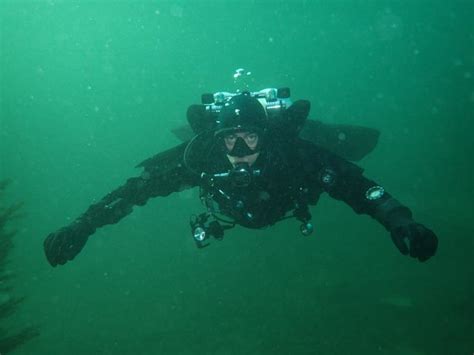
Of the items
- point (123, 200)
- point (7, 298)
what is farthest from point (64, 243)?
point (7, 298)

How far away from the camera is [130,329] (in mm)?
12758

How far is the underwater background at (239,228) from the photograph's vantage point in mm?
11766

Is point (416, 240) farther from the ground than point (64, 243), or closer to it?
closer to it

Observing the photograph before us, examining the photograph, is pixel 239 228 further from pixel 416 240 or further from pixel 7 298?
pixel 416 240

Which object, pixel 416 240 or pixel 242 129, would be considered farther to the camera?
pixel 242 129

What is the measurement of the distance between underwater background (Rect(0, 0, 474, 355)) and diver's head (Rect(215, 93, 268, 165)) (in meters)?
6.67

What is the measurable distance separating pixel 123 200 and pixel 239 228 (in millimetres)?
18801

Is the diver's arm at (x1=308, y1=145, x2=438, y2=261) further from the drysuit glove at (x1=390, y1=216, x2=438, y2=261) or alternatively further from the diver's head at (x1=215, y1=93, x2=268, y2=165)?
the diver's head at (x1=215, y1=93, x2=268, y2=165)

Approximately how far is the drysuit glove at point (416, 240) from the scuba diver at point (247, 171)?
2.18 feet

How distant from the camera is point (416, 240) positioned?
313 cm

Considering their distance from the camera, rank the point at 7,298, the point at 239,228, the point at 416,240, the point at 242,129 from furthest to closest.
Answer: the point at 239,228, the point at 7,298, the point at 242,129, the point at 416,240

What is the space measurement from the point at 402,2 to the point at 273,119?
99.9 m

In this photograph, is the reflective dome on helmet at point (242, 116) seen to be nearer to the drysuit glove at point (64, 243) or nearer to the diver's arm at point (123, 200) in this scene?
the diver's arm at point (123, 200)

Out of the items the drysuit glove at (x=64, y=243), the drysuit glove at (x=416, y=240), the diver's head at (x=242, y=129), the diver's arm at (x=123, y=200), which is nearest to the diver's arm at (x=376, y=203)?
the drysuit glove at (x=416, y=240)
